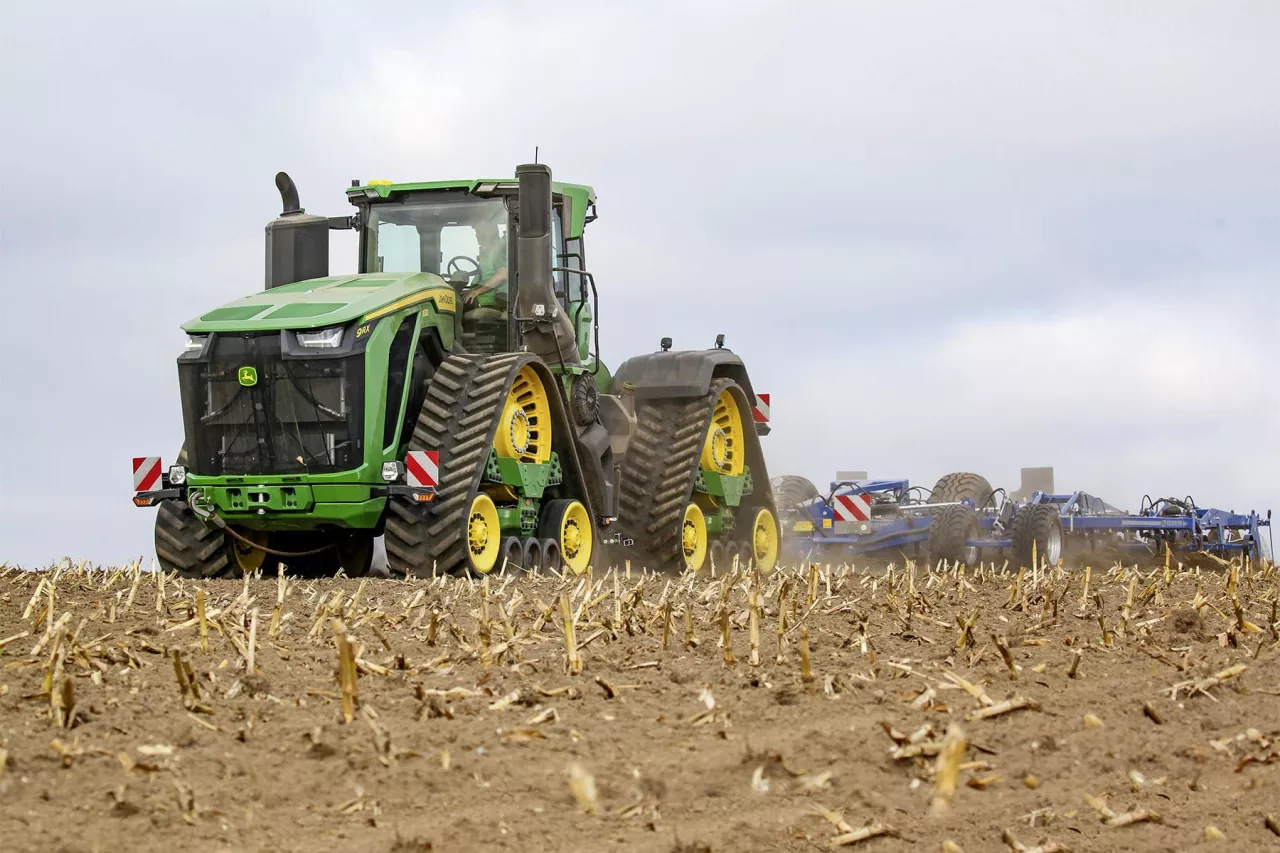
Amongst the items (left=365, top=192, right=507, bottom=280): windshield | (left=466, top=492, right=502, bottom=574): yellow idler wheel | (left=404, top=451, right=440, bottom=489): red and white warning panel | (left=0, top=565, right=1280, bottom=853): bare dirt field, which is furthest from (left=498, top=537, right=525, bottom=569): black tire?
(left=0, top=565, right=1280, bottom=853): bare dirt field

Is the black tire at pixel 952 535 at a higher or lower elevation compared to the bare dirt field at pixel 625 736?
higher

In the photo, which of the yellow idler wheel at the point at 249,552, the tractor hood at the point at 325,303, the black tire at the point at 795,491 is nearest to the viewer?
the tractor hood at the point at 325,303

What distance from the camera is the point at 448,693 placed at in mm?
5246

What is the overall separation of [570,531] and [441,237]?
2.58m

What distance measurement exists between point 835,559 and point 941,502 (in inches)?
125

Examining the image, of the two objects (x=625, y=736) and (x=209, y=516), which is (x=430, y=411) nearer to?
(x=209, y=516)

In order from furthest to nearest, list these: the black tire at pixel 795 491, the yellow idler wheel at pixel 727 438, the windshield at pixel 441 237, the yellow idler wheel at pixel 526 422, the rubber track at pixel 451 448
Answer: the black tire at pixel 795 491 < the yellow idler wheel at pixel 727 438 < the windshield at pixel 441 237 < the yellow idler wheel at pixel 526 422 < the rubber track at pixel 451 448

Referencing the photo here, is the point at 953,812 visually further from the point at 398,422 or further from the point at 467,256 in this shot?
the point at 467,256

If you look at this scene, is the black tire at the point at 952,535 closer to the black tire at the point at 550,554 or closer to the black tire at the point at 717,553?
the black tire at the point at 717,553

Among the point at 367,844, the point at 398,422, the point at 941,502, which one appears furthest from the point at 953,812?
the point at 941,502

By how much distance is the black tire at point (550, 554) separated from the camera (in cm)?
1202

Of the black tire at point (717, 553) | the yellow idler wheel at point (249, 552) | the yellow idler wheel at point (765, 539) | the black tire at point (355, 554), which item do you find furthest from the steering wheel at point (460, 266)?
the yellow idler wheel at point (765, 539)

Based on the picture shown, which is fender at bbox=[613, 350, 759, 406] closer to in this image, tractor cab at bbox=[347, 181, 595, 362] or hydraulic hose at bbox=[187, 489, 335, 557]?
tractor cab at bbox=[347, 181, 595, 362]

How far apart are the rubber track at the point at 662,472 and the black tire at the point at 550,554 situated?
1.63m
